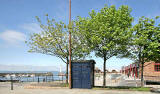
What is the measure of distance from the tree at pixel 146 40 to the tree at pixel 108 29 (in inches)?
43.2

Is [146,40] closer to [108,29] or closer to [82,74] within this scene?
[108,29]

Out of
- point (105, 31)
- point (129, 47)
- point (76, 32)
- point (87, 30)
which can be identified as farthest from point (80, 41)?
point (129, 47)

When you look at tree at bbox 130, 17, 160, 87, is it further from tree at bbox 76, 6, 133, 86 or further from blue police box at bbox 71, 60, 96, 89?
blue police box at bbox 71, 60, 96, 89

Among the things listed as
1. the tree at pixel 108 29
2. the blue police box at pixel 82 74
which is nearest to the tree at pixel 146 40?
the tree at pixel 108 29

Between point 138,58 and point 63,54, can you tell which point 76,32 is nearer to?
point 63,54

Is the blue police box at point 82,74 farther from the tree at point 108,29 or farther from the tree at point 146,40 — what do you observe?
the tree at point 146,40

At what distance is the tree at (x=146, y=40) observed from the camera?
54.6 ft

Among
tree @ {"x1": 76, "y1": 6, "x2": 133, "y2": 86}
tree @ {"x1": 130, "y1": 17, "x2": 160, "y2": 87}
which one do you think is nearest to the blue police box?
tree @ {"x1": 76, "y1": 6, "x2": 133, "y2": 86}

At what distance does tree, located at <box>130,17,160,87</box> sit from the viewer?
655 inches

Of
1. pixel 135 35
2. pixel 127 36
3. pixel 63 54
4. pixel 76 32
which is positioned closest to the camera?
pixel 127 36

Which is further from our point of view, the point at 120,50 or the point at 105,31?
the point at 120,50

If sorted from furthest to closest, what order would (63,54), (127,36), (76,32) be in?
1. (63,54)
2. (76,32)
3. (127,36)

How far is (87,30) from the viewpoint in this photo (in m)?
17.6

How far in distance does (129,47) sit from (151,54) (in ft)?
7.74
